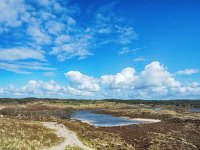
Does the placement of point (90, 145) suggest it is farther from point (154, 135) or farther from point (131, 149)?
point (154, 135)

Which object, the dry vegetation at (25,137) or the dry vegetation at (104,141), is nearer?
the dry vegetation at (25,137)

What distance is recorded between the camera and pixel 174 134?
69.3m

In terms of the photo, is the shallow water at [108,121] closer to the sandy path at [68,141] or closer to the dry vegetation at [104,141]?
the dry vegetation at [104,141]

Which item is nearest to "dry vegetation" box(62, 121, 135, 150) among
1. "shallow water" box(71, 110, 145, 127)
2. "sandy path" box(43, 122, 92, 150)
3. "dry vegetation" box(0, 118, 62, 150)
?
"sandy path" box(43, 122, 92, 150)

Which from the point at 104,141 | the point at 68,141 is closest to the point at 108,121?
the point at 104,141

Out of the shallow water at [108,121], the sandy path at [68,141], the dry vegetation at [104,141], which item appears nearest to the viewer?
the sandy path at [68,141]

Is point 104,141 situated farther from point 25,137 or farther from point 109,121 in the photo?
point 109,121

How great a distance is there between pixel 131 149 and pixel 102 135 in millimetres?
12564

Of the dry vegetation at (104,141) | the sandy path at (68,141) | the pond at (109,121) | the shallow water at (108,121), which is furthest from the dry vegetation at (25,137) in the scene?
the shallow water at (108,121)

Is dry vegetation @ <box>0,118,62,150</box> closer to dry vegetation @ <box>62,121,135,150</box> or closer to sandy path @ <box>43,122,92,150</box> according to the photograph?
sandy path @ <box>43,122,92,150</box>

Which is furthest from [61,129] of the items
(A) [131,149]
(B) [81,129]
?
(A) [131,149]

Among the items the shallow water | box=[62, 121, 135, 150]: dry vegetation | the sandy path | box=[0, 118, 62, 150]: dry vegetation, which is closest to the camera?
box=[0, 118, 62, 150]: dry vegetation

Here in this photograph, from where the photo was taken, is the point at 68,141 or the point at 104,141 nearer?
the point at 68,141

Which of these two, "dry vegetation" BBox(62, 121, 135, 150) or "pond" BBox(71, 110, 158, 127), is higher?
"pond" BBox(71, 110, 158, 127)
